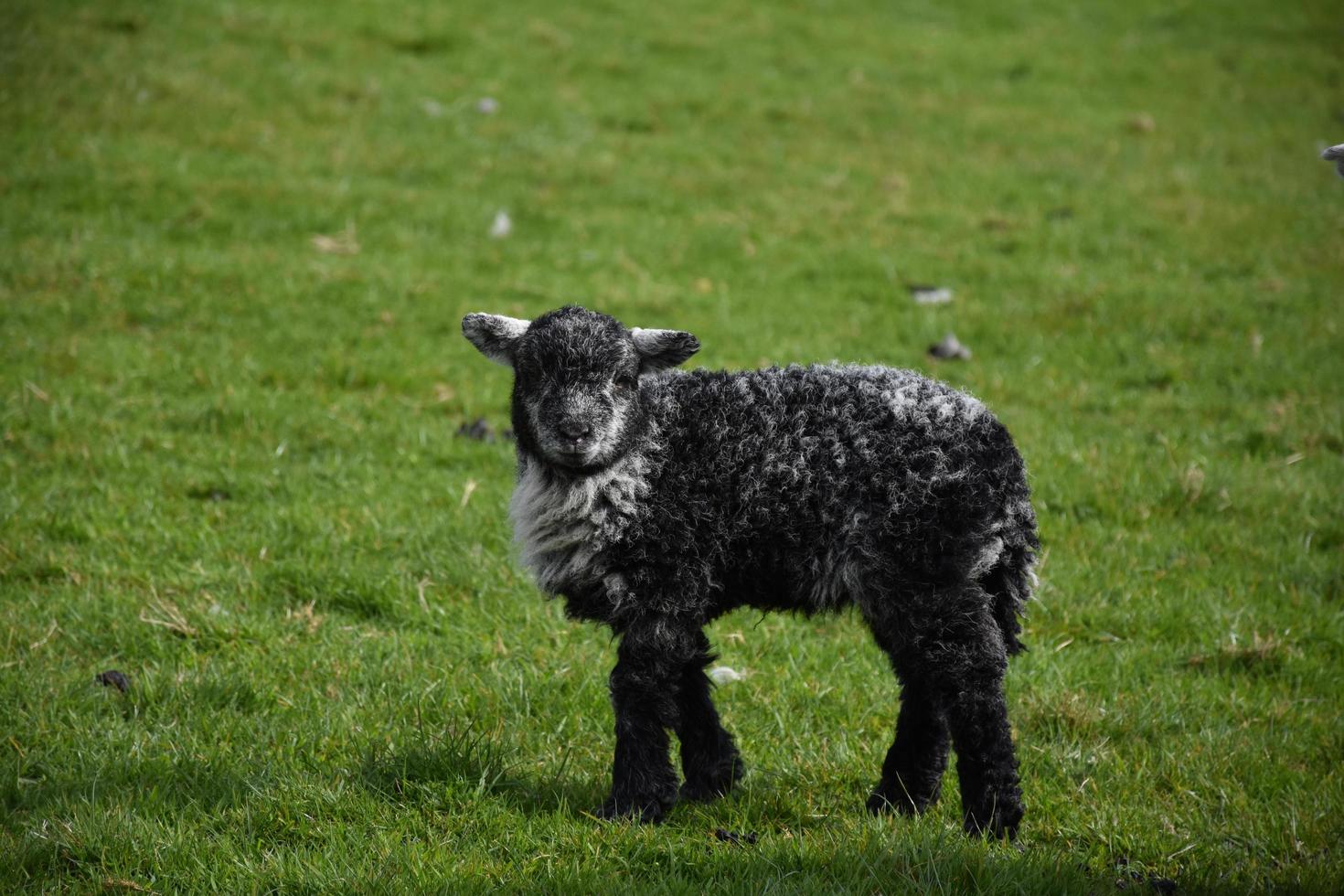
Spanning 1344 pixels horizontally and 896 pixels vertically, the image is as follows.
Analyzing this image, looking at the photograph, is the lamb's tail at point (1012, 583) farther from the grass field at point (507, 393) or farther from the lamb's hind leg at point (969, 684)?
the grass field at point (507, 393)

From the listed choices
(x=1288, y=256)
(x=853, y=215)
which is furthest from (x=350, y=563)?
(x=1288, y=256)

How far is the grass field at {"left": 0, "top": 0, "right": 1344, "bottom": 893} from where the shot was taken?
550cm

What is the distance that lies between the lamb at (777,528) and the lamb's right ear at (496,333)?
0.8 inches

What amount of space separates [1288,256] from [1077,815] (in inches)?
465

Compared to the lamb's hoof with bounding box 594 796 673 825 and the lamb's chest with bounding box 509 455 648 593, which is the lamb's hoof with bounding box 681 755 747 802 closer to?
the lamb's hoof with bounding box 594 796 673 825

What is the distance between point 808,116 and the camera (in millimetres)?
19250

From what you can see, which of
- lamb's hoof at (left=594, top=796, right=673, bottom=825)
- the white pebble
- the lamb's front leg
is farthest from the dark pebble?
lamb's hoof at (left=594, top=796, right=673, bottom=825)

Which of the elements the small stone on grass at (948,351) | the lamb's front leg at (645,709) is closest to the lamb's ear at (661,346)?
the lamb's front leg at (645,709)

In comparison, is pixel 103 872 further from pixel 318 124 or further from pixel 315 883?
pixel 318 124

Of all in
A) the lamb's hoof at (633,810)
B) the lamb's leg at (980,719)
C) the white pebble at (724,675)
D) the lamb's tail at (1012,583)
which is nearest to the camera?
the lamb's leg at (980,719)

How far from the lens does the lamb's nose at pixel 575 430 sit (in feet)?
17.2

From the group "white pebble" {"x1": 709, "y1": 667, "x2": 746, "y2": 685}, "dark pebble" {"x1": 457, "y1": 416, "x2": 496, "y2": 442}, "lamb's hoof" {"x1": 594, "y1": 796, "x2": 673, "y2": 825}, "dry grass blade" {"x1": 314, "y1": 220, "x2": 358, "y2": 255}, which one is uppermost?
"dry grass blade" {"x1": 314, "y1": 220, "x2": 358, "y2": 255}

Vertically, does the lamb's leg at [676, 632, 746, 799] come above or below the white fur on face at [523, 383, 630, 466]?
below

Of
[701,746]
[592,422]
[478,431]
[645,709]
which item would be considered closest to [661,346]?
[592,422]
